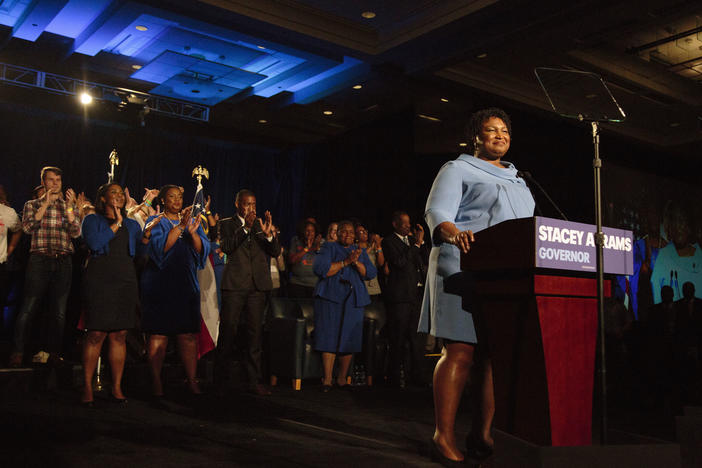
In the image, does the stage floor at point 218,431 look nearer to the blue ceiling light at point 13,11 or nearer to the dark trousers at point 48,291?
the dark trousers at point 48,291

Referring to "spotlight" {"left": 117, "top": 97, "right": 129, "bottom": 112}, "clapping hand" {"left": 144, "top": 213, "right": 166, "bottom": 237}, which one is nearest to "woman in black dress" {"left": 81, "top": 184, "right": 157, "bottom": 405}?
"clapping hand" {"left": 144, "top": 213, "right": 166, "bottom": 237}

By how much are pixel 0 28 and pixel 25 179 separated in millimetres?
2824

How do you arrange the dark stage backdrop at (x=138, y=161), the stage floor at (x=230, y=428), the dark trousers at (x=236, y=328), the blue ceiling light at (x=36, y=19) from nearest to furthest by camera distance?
1. the stage floor at (x=230, y=428)
2. the dark trousers at (x=236, y=328)
3. the blue ceiling light at (x=36, y=19)
4. the dark stage backdrop at (x=138, y=161)

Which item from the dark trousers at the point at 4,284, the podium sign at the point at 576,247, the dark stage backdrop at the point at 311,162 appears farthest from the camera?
the dark stage backdrop at the point at 311,162

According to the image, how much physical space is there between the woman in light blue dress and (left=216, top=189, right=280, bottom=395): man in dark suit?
2.52 m

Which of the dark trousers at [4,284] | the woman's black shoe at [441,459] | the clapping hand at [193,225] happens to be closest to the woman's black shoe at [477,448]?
the woman's black shoe at [441,459]

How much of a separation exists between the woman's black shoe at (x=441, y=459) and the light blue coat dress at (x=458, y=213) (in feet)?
1.40

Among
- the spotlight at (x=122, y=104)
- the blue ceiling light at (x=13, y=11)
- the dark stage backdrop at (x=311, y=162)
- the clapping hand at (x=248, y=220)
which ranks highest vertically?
the blue ceiling light at (x=13, y=11)

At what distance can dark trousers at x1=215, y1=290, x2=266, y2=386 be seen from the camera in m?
4.62

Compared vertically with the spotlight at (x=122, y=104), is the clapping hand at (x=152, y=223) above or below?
below

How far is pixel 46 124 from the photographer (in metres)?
10.3

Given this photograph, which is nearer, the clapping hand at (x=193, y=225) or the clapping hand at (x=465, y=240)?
the clapping hand at (x=465, y=240)

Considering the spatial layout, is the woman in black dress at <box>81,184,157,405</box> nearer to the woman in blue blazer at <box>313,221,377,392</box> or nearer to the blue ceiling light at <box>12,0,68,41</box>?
the woman in blue blazer at <box>313,221,377,392</box>

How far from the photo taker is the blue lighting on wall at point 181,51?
23.5 feet
